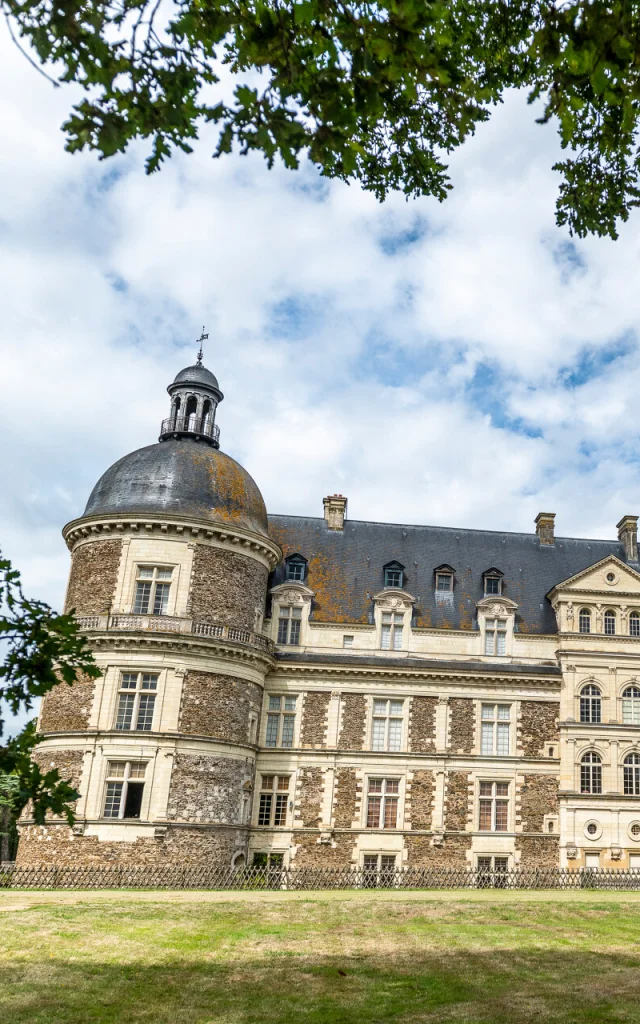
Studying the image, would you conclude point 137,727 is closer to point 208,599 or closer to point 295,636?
point 208,599

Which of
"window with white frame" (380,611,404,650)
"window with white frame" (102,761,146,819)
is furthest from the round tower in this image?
"window with white frame" (380,611,404,650)

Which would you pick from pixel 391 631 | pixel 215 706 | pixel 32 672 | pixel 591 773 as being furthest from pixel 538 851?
pixel 32 672

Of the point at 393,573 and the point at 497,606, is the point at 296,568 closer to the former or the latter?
the point at 393,573

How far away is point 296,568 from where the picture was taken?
40.9 meters

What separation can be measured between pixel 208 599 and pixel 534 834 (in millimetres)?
16118

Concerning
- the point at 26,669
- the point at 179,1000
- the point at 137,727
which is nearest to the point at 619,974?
the point at 179,1000

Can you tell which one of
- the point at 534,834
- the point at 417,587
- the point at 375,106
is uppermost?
the point at 417,587

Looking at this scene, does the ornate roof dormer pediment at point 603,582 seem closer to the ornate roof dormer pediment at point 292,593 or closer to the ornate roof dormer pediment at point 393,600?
the ornate roof dormer pediment at point 393,600

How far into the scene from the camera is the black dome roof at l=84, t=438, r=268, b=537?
3497cm

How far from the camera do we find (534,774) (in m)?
37.4

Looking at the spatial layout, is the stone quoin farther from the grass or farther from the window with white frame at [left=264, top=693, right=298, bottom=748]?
the grass

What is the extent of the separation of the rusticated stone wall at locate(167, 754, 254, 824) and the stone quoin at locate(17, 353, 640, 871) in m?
0.07

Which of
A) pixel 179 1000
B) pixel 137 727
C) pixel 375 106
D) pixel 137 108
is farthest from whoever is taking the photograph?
pixel 137 727

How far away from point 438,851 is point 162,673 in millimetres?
13150
